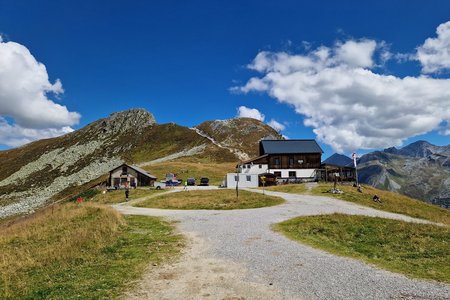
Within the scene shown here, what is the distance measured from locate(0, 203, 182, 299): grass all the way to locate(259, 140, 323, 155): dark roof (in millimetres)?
65610

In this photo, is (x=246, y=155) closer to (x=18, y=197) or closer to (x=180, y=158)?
(x=180, y=158)

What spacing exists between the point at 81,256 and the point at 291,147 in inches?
3123

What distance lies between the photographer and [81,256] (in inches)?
619

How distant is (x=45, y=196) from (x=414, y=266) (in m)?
104

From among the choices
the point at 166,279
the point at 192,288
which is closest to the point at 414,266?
the point at 192,288

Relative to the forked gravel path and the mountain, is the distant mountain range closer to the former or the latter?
the mountain

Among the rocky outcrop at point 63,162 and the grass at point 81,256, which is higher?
the rocky outcrop at point 63,162

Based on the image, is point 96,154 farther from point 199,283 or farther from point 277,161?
point 199,283

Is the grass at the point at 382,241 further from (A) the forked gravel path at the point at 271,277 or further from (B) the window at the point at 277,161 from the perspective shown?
(B) the window at the point at 277,161

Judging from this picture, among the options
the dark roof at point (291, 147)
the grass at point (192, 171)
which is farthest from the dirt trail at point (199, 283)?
the grass at point (192, 171)

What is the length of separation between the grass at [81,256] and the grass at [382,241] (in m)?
9.03

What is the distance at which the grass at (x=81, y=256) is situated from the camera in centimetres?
1155

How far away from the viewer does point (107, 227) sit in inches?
917

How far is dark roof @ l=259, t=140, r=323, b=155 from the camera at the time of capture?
88562 mm
